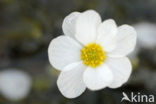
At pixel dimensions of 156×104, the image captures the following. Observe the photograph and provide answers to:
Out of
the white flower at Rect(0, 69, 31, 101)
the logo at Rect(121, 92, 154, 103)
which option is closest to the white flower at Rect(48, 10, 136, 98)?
the logo at Rect(121, 92, 154, 103)

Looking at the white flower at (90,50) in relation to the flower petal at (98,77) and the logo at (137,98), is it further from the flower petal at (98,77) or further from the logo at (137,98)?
the logo at (137,98)

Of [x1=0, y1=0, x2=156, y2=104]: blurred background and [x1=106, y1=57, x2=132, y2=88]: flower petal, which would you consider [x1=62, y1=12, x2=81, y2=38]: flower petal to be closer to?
[x1=106, y1=57, x2=132, y2=88]: flower petal

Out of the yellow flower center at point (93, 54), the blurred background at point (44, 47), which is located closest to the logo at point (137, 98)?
the blurred background at point (44, 47)

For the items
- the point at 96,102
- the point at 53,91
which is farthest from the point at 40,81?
the point at 96,102

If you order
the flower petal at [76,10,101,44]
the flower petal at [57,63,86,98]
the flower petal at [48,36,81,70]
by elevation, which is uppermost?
the flower petal at [76,10,101,44]

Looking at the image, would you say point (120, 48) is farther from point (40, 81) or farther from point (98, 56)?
point (40, 81)

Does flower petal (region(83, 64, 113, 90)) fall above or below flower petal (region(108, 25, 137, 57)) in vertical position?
below
